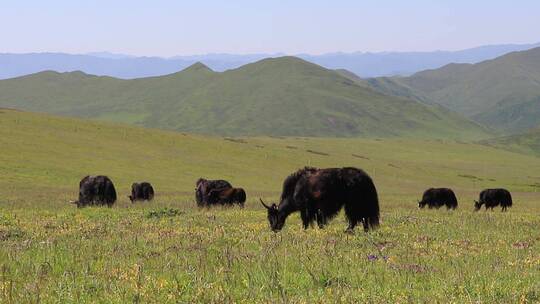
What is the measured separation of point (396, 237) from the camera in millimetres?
13461

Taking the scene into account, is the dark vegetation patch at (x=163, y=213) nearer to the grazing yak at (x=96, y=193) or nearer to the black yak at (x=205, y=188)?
the grazing yak at (x=96, y=193)

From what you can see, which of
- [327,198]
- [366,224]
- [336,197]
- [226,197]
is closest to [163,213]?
[327,198]

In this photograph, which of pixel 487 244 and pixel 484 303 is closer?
pixel 484 303

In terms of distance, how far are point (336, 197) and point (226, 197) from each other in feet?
45.3

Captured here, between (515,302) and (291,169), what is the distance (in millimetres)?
63287

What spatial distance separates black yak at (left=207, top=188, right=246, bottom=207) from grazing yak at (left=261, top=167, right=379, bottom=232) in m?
12.6

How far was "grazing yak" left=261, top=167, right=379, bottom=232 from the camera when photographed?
14953 mm

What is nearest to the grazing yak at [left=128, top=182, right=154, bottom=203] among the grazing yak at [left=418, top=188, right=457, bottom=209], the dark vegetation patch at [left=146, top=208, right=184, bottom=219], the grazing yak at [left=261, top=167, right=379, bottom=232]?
the dark vegetation patch at [left=146, top=208, right=184, bottom=219]

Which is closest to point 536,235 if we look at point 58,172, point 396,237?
point 396,237

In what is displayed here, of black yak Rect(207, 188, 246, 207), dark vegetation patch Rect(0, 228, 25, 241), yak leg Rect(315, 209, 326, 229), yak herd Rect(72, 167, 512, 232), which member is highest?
yak herd Rect(72, 167, 512, 232)

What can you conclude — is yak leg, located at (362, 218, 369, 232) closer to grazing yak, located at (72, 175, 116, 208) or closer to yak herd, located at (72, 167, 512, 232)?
yak herd, located at (72, 167, 512, 232)

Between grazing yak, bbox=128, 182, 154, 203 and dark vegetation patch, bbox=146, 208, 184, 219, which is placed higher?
dark vegetation patch, bbox=146, 208, 184, 219

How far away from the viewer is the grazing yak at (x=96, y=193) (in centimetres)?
2531

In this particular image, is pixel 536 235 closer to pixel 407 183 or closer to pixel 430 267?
pixel 430 267
